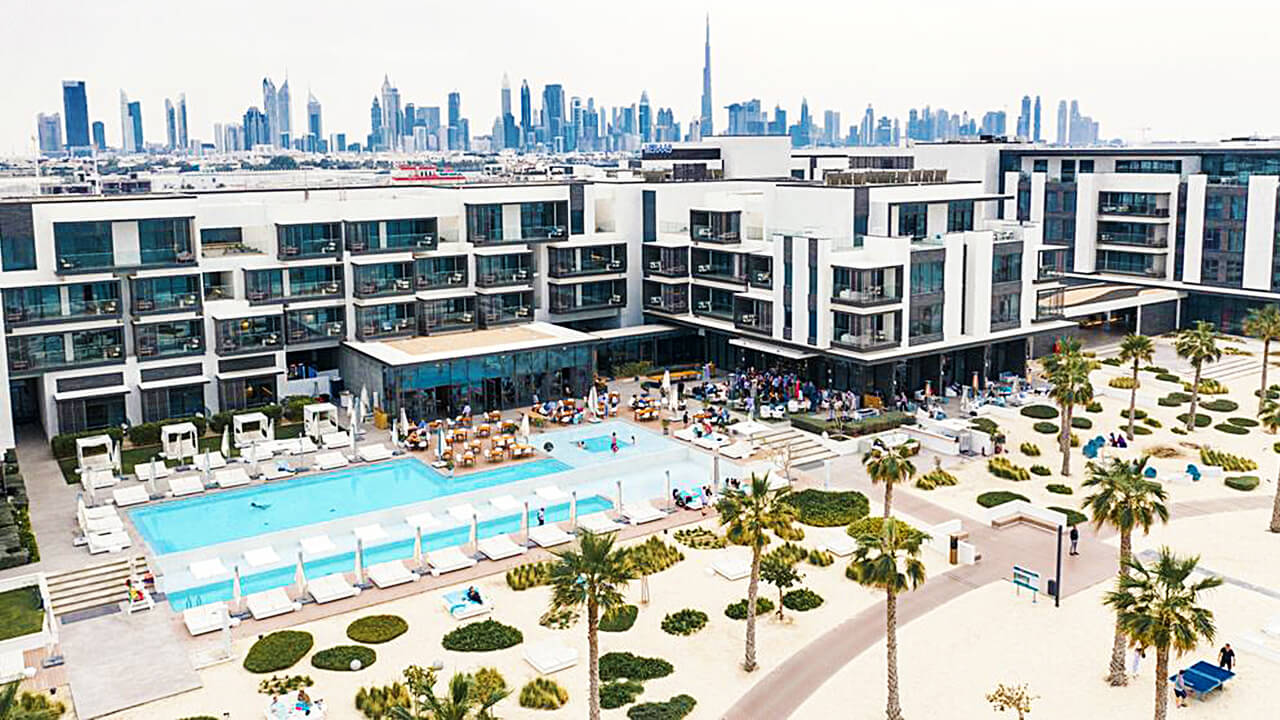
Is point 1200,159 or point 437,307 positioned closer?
point 437,307

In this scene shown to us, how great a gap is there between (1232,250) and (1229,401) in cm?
2487

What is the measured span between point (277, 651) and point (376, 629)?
337 centimetres

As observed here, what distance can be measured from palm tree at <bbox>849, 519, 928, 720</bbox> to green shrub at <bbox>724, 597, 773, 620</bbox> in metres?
7.94

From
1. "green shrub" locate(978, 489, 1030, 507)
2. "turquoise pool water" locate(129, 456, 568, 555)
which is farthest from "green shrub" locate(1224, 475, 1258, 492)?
"turquoise pool water" locate(129, 456, 568, 555)

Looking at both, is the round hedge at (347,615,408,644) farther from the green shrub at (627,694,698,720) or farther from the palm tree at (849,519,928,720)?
the palm tree at (849,519,928,720)

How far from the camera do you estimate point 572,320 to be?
80.0m

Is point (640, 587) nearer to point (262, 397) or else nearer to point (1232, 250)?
point (262, 397)

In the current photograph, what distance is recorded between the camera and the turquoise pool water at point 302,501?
160 ft

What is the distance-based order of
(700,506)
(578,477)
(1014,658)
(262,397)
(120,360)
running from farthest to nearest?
(262,397) < (120,360) < (578,477) < (700,506) < (1014,658)

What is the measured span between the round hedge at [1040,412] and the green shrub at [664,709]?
40.0 metres

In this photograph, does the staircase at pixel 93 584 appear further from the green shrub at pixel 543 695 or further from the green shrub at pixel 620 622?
the green shrub at pixel 620 622

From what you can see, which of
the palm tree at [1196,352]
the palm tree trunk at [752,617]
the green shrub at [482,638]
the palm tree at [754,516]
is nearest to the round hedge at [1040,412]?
the palm tree at [1196,352]

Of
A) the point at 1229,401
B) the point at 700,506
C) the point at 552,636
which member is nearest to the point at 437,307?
the point at 700,506

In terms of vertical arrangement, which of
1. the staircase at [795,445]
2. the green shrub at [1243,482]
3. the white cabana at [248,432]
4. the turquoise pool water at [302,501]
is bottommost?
Result: the turquoise pool water at [302,501]
